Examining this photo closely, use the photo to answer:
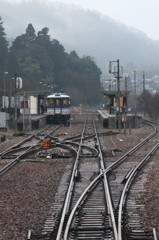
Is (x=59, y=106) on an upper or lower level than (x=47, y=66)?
lower

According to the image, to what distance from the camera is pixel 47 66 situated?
9519cm

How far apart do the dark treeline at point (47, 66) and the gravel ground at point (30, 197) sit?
63.9 metres

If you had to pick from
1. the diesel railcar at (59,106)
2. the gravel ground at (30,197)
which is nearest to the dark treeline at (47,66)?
the diesel railcar at (59,106)

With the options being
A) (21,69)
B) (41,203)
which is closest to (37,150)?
(41,203)

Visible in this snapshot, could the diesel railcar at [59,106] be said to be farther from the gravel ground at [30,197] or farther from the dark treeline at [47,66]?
the dark treeline at [47,66]

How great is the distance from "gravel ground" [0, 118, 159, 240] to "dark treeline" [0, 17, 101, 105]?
63851mm

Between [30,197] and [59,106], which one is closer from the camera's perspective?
[30,197]

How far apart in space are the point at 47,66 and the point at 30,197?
88.1m

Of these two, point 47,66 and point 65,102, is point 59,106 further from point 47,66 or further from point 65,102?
point 47,66

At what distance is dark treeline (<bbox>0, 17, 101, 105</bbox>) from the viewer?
83.9 meters

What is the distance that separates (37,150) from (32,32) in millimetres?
92644

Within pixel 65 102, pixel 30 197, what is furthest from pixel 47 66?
pixel 30 197

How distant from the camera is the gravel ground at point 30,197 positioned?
650cm

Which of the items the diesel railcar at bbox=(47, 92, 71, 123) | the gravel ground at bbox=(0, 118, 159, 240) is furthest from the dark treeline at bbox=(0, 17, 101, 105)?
the gravel ground at bbox=(0, 118, 159, 240)
